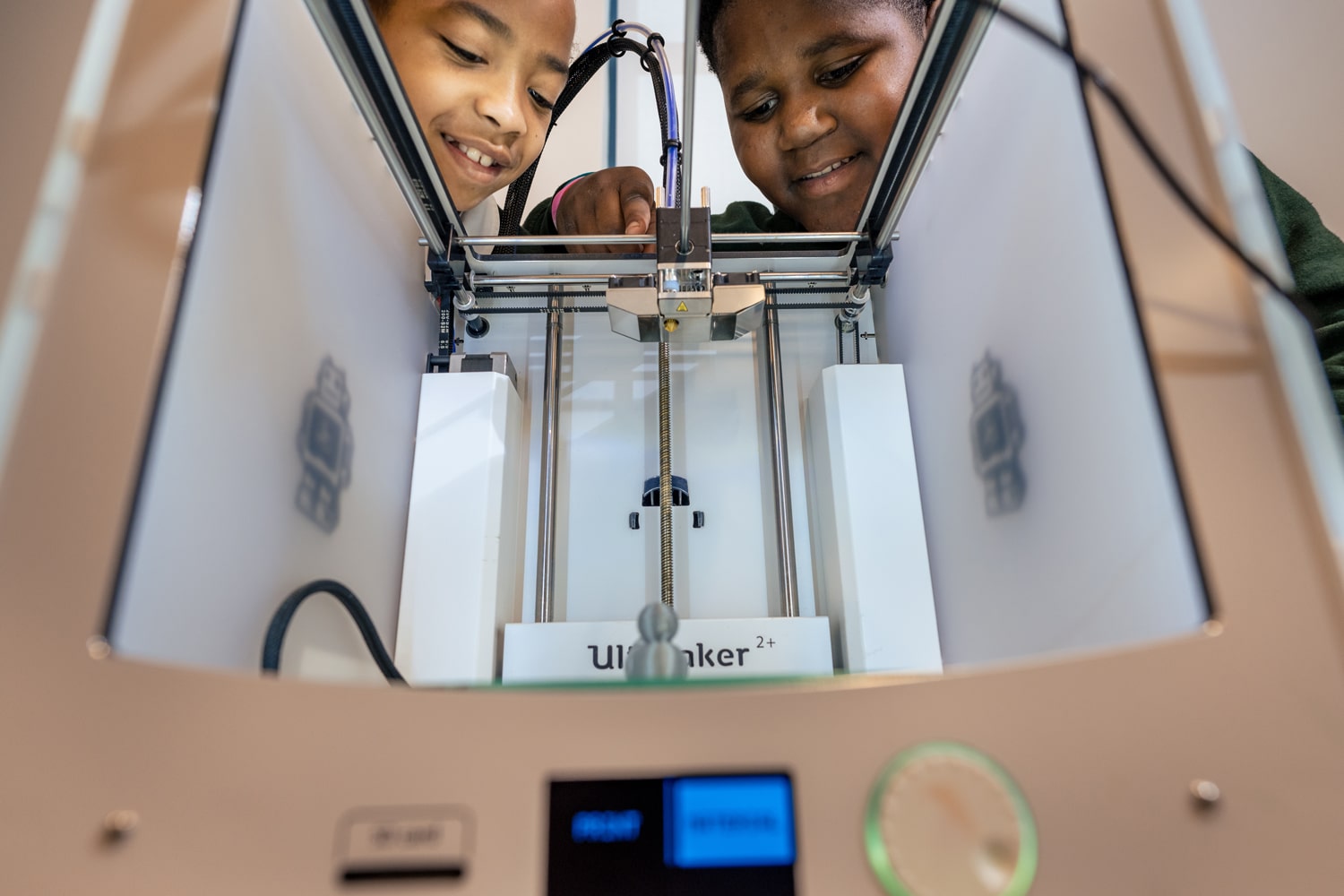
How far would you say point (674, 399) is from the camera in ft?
3.40

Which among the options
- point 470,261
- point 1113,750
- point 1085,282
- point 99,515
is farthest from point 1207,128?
point 470,261

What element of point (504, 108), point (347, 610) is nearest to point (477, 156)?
point (504, 108)

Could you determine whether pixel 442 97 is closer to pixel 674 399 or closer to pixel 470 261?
pixel 470 261

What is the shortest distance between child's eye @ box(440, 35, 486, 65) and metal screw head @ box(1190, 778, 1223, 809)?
1039 millimetres

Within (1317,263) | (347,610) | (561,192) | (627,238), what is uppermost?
(561,192)

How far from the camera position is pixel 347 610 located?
72 cm

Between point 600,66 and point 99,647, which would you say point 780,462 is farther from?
point 99,647

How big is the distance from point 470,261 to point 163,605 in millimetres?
703

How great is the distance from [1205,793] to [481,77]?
1.03 metres

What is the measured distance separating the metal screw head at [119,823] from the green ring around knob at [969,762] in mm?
365

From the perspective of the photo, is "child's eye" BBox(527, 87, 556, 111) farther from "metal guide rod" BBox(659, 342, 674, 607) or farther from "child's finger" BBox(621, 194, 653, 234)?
"metal guide rod" BBox(659, 342, 674, 607)

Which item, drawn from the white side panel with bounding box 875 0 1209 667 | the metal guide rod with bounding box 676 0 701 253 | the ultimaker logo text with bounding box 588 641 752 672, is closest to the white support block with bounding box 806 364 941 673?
the white side panel with bounding box 875 0 1209 667

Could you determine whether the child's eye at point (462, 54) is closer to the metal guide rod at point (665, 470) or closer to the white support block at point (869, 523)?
the metal guide rod at point (665, 470)

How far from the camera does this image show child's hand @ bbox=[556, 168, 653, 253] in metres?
1.07
